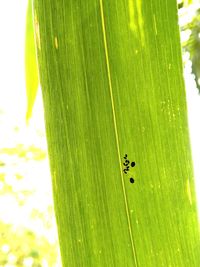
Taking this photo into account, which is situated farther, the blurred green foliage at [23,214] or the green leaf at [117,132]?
the blurred green foliage at [23,214]

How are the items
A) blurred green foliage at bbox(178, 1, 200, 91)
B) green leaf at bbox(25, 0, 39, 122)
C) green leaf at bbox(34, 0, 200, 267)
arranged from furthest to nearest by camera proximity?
blurred green foliage at bbox(178, 1, 200, 91) < green leaf at bbox(25, 0, 39, 122) < green leaf at bbox(34, 0, 200, 267)

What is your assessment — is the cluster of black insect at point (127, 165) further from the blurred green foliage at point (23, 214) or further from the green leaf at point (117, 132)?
the blurred green foliage at point (23, 214)

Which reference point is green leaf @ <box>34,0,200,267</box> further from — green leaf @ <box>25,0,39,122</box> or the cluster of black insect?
green leaf @ <box>25,0,39,122</box>

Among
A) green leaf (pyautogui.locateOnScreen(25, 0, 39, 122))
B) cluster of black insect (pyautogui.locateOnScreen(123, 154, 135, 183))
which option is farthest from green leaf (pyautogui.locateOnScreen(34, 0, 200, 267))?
green leaf (pyautogui.locateOnScreen(25, 0, 39, 122))

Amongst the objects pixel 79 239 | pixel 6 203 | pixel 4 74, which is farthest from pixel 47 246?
pixel 79 239

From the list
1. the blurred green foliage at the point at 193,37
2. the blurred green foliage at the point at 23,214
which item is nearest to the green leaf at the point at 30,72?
the blurred green foliage at the point at 193,37

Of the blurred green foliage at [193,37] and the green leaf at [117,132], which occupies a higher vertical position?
the blurred green foliage at [193,37]

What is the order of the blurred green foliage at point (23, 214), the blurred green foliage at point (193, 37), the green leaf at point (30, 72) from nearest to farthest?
the green leaf at point (30, 72), the blurred green foliage at point (193, 37), the blurred green foliage at point (23, 214)

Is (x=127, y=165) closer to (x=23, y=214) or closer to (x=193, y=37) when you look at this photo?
(x=193, y=37)
